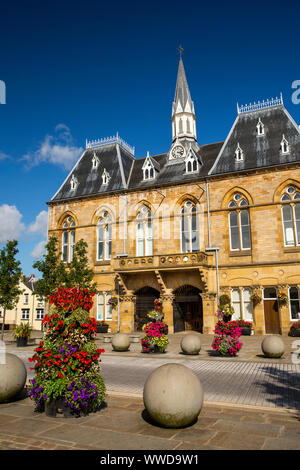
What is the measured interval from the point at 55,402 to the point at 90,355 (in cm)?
121

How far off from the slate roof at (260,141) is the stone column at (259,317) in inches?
371

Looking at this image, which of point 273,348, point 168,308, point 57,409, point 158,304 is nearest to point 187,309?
point 168,308

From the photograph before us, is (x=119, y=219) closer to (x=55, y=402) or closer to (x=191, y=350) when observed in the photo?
(x=191, y=350)

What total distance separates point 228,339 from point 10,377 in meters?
10.7

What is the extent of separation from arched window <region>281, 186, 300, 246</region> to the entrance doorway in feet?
12.4

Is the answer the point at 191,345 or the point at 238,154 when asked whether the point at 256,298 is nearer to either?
the point at 191,345

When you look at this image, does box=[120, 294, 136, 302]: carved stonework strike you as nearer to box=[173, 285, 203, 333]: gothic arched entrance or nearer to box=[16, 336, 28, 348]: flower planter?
box=[173, 285, 203, 333]: gothic arched entrance

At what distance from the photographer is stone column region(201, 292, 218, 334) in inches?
1029

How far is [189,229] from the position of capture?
2916cm

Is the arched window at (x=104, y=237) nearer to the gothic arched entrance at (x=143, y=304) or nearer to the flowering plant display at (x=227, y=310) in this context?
the gothic arched entrance at (x=143, y=304)

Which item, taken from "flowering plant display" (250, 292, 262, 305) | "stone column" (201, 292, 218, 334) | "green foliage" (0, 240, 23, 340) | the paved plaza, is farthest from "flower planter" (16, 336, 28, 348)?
"flowering plant display" (250, 292, 262, 305)

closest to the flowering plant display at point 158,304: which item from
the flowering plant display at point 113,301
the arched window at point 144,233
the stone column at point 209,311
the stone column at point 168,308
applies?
the stone column at point 168,308

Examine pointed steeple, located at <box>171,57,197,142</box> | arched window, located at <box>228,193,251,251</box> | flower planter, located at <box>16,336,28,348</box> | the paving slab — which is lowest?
the paving slab

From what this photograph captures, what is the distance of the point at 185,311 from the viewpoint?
95.2 ft
